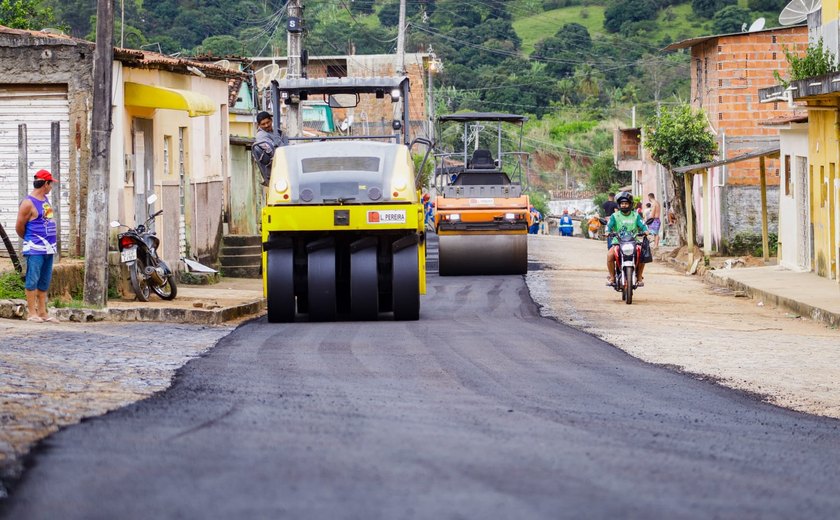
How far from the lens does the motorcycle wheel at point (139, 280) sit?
58.1ft

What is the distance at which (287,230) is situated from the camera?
15344 mm

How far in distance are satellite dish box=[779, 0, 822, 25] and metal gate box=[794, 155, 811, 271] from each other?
118 inches

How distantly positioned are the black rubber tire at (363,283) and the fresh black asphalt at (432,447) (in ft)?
12.8

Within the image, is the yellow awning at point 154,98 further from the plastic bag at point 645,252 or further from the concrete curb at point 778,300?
the concrete curb at point 778,300

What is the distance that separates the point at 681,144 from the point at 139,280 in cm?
2412

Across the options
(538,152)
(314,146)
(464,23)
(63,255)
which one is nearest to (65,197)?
(63,255)

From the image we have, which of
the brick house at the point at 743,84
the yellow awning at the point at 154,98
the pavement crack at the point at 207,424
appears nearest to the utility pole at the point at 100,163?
the yellow awning at the point at 154,98

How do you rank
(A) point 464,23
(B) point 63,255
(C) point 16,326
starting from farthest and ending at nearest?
(A) point 464,23 < (B) point 63,255 < (C) point 16,326

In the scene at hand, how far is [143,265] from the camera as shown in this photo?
18188 millimetres

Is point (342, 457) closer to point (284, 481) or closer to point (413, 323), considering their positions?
point (284, 481)

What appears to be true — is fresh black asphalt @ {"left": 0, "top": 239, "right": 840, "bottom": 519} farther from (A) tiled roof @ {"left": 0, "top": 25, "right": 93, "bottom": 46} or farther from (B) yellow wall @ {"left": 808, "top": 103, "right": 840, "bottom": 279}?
(B) yellow wall @ {"left": 808, "top": 103, "right": 840, "bottom": 279}

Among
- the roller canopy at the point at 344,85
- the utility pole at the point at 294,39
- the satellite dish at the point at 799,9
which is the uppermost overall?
the satellite dish at the point at 799,9

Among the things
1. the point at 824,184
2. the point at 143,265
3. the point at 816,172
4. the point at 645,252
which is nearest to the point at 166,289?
the point at 143,265

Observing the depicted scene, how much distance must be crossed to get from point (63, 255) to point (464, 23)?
83347 mm
